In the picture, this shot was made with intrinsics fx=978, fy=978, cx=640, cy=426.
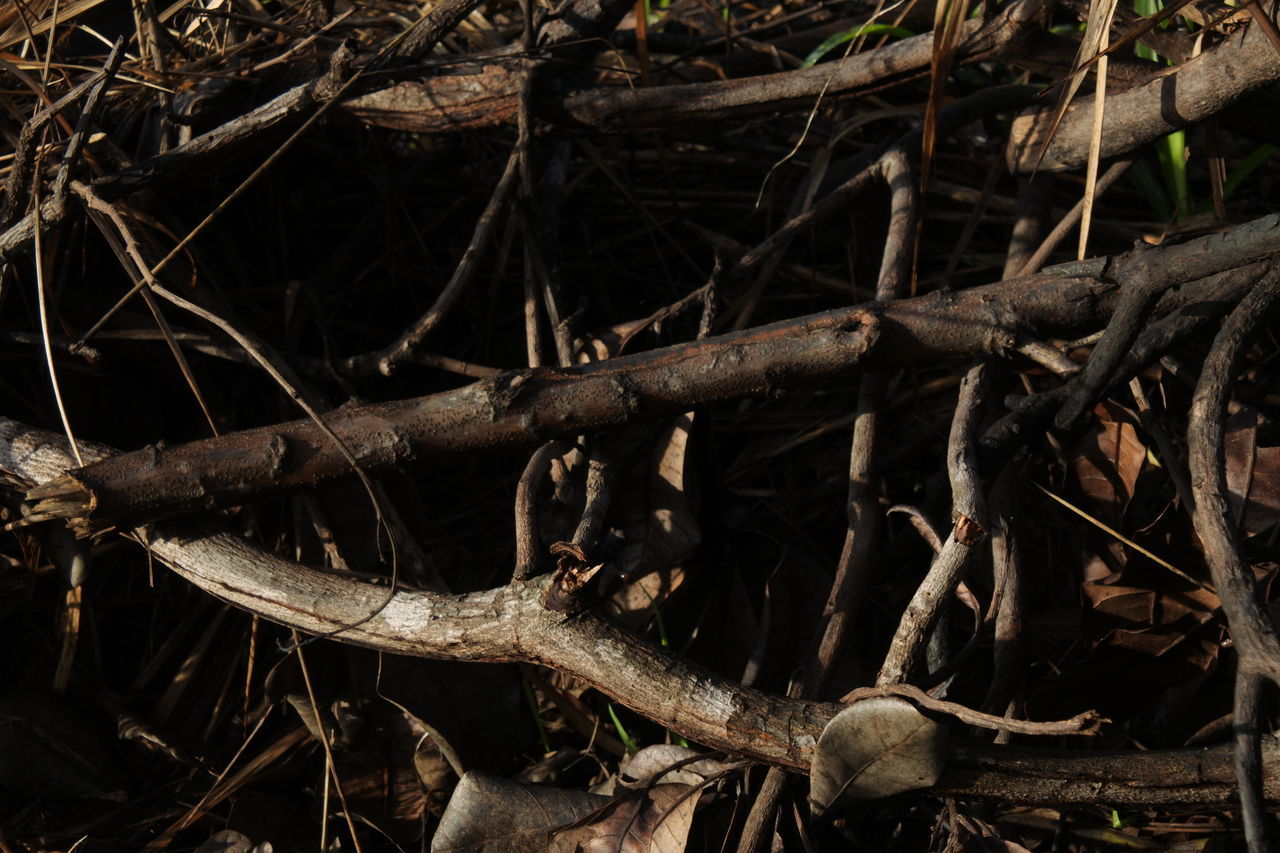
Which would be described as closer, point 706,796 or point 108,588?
point 706,796

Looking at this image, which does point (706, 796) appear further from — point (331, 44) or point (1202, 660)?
point (331, 44)

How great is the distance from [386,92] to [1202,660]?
1839mm

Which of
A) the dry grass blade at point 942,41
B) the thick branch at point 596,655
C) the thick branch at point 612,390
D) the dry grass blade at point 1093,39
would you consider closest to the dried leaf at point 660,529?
the thick branch at point 612,390

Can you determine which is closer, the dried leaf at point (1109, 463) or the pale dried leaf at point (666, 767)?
the pale dried leaf at point (666, 767)

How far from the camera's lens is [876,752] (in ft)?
4.21

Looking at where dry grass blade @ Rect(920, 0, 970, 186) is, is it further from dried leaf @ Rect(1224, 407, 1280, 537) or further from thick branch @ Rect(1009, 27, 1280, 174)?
dried leaf @ Rect(1224, 407, 1280, 537)

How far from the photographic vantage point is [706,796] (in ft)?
5.07

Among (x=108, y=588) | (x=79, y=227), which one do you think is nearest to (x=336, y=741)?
(x=108, y=588)

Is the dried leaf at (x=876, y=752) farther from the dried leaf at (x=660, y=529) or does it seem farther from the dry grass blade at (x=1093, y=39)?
the dry grass blade at (x=1093, y=39)

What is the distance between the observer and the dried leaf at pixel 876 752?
125 cm

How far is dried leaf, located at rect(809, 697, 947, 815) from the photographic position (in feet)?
4.09

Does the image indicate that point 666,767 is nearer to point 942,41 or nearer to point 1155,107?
point 942,41

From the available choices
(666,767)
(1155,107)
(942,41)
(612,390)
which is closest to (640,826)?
(666,767)

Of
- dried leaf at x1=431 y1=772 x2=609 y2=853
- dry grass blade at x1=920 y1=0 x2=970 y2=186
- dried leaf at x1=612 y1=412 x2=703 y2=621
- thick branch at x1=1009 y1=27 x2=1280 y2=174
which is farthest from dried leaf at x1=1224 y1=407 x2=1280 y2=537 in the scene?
dried leaf at x1=431 y1=772 x2=609 y2=853
